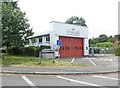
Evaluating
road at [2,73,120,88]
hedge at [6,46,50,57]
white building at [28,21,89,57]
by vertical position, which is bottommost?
road at [2,73,120,88]

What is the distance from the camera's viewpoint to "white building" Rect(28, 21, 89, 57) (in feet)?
128

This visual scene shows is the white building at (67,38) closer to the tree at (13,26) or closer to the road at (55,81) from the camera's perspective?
the tree at (13,26)

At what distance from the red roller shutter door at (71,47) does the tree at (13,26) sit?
625 centimetres

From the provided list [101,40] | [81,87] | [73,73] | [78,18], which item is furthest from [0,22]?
[101,40]

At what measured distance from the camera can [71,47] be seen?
4166 cm

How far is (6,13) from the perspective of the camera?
27375mm

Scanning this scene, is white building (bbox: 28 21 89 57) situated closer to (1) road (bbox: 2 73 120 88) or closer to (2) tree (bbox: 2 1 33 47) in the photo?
(2) tree (bbox: 2 1 33 47)

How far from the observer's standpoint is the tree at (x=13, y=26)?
27797 mm

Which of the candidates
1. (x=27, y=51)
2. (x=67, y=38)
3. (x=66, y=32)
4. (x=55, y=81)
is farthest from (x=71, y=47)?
(x=55, y=81)

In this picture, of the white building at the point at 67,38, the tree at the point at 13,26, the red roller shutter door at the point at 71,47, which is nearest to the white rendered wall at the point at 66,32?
the white building at the point at 67,38

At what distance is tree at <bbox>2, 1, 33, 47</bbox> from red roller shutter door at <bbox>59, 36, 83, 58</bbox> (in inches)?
246

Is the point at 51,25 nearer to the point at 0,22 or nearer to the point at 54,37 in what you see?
the point at 54,37

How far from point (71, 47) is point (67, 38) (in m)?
1.64

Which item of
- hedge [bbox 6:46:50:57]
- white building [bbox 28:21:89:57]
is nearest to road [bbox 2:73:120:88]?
hedge [bbox 6:46:50:57]
